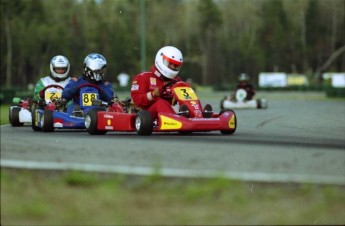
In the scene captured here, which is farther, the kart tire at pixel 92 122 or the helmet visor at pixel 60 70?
the helmet visor at pixel 60 70

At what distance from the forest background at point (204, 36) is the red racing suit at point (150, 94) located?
75.4 meters

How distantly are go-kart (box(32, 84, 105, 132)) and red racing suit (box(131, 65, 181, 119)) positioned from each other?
120 cm

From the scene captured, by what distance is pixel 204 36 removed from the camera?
117 m

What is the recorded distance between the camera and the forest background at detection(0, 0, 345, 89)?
9544 centimetres

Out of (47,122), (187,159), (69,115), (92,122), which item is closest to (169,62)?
(92,122)

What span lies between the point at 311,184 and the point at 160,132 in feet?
24.5

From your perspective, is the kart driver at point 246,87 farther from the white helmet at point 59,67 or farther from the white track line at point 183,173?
the white track line at point 183,173

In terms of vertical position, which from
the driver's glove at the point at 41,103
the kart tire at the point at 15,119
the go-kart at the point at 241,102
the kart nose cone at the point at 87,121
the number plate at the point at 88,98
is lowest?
the go-kart at the point at 241,102

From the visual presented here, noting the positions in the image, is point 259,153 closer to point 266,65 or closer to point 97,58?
point 97,58

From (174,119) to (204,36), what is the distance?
10482cm

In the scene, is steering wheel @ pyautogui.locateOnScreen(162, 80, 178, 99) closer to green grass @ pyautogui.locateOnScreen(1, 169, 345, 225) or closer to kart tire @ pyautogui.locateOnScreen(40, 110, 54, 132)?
kart tire @ pyautogui.locateOnScreen(40, 110, 54, 132)

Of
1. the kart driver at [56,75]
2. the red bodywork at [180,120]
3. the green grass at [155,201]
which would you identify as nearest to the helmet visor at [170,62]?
the red bodywork at [180,120]

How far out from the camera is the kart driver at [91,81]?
1475 centimetres

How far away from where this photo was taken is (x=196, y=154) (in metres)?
8.30
